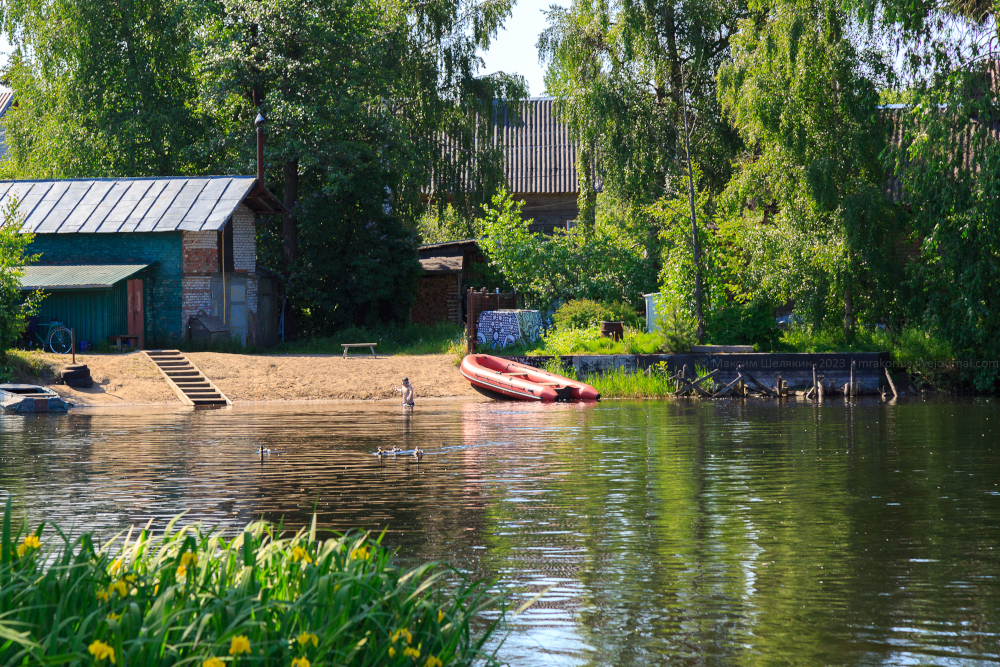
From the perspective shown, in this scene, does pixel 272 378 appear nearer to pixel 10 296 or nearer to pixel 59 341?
pixel 59 341

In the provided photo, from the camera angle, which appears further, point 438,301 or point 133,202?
point 438,301

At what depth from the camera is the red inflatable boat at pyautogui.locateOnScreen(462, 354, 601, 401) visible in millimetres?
28172

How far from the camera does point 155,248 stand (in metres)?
34.6

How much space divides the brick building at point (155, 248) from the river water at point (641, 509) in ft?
37.9

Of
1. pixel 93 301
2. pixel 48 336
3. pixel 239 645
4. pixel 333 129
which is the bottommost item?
pixel 239 645

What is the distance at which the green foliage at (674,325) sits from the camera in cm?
3022

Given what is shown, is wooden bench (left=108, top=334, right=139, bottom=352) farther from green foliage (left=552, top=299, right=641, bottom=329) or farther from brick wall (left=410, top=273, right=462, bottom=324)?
green foliage (left=552, top=299, right=641, bottom=329)

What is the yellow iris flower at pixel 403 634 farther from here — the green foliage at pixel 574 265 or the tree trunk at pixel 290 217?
the tree trunk at pixel 290 217

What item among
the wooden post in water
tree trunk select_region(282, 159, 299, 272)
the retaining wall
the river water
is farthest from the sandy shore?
the wooden post in water

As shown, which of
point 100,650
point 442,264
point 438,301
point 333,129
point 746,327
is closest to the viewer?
point 100,650

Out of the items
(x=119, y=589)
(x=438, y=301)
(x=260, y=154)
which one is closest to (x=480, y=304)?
(x=438, y=301)

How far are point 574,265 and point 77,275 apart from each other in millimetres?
15654

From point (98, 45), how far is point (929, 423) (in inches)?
1274

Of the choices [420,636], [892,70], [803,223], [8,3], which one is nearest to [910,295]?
[803,223]
